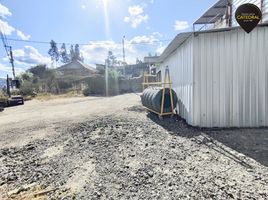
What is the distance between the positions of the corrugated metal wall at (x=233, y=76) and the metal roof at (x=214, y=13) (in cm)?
480

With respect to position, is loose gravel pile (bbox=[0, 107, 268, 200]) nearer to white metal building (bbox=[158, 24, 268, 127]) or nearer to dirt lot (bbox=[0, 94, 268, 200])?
dirt lot (bbox=[0, 94, 268, 200])

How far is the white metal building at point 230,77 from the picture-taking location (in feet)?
16.4

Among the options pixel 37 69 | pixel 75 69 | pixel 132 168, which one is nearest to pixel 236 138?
pixel 132 168

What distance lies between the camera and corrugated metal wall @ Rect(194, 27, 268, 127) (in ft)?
16.4

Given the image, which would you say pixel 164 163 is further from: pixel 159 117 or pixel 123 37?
pixel 123 37

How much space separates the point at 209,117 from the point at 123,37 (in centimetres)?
2943

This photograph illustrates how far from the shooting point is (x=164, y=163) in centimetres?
316

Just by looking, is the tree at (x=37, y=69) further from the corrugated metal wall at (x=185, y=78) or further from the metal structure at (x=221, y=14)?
the corrugated metal wall at (x=185, y=78)

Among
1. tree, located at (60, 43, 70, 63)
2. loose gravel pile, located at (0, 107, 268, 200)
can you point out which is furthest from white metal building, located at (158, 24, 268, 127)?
tree, located at (60, 43, 70, 63)

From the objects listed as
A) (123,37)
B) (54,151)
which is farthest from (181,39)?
(123,37)

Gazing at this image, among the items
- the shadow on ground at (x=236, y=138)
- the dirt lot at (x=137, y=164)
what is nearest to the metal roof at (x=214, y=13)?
the shadow on ground at (x=236, y=138)

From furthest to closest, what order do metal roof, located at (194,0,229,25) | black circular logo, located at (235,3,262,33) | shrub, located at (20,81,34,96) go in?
shrub, located at (20,81,34,96), metal roof, located at (194,0,229,25), black circular logo, located at (235,3,262,33)

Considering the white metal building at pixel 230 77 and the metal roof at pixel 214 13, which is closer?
the white metal building at pixel 230 77

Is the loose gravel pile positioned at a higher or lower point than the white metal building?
lower
